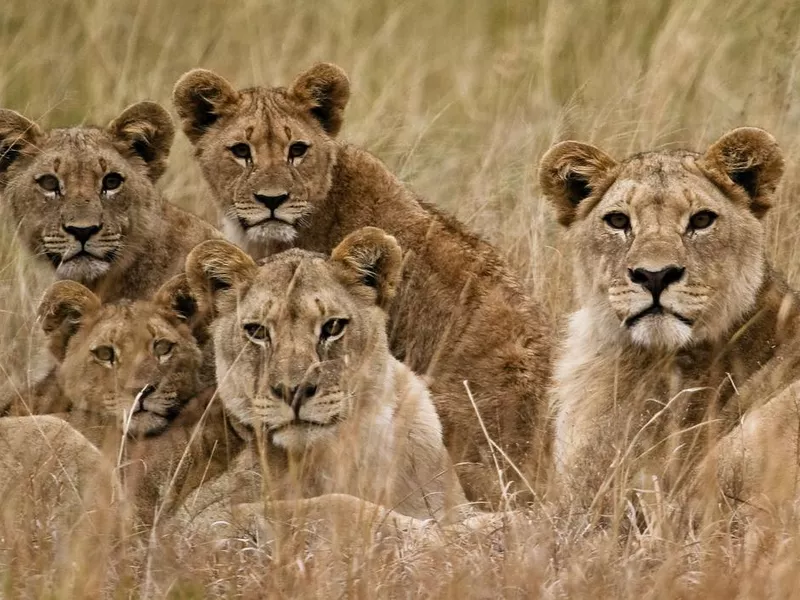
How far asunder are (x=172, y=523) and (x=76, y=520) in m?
0.56

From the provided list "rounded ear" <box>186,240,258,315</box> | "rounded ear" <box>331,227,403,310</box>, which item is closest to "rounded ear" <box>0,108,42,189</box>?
"rounded ear" <box>186,240,258,315</box>

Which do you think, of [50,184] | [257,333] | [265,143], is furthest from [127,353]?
[265,143]

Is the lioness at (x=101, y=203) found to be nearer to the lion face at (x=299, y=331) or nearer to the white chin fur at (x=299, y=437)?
the lion face at (x=299, y=331)

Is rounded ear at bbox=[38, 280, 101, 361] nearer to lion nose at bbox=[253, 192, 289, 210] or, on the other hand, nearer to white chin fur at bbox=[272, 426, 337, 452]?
lion nose at bbox=[253, 192, 289, 210]

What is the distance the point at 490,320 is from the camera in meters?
8.14

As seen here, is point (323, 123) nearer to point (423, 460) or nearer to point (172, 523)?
point (423, 460)

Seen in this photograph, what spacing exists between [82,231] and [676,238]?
261 centimetres

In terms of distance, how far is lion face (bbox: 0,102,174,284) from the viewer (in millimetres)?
7957

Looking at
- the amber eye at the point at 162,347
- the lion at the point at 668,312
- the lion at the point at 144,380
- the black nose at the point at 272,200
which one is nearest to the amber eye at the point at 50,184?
the lion at the point at 144,380

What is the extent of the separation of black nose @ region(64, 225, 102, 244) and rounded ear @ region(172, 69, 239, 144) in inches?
42.4

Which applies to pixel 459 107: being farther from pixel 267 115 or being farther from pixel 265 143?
pixel 265 143

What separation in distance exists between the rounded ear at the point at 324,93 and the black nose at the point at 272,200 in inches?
25.2

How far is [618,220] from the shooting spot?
6898 millimetres

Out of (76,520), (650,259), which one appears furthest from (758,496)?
(76,520)
